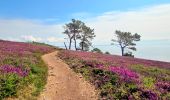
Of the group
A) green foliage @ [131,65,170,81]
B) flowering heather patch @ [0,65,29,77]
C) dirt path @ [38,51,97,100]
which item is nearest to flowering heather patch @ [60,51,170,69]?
green foliage @ [131,65,170,81]

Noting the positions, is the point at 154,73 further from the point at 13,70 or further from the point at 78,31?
the point at 78,31

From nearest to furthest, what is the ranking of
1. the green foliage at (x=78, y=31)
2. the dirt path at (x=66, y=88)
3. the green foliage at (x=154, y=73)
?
the dirt path at (x=66, y=88)
the green foliage at (x=154, y=73)
the green foliage at (x=78, y=31)

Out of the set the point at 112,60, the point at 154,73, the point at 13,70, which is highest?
the point at 13,70

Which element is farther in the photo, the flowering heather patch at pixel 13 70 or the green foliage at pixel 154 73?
the green foliage at pixel 154 73

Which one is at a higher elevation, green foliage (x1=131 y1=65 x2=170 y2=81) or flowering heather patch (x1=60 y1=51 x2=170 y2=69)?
flowering heather patch (x1=60 y1=51 x2=170 y2=69)

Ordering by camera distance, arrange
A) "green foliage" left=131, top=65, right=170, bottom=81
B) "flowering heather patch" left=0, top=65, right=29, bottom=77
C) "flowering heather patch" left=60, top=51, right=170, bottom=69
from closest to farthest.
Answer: "flowering heather patch" left=0, top=65, right=29, bottom=77, "green foliage" left=131, top=65, right=170, bottom=81, "flowering heather patch" left=60, top=51, right=170, bottom=69

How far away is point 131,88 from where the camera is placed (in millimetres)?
21234

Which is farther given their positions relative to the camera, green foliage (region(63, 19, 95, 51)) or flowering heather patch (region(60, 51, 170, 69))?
green foliage (region(63, 19, 95, 51))

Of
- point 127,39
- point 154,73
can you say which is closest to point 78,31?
point 127,39

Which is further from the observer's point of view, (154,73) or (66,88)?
(154,73)

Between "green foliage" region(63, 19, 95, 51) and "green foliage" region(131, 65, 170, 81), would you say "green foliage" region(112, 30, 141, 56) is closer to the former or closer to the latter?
"green foliage" region(63, 19, 95, 51)

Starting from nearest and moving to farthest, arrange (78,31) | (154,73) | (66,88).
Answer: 1. (66,88)
2. (154,73)
3. (78,31)

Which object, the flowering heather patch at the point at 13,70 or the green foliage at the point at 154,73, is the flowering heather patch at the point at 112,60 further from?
the flowering heather patch at the point at 13,70

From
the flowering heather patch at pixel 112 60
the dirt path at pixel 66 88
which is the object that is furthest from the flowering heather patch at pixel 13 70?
the flowering heather patch at pixel 112 60
